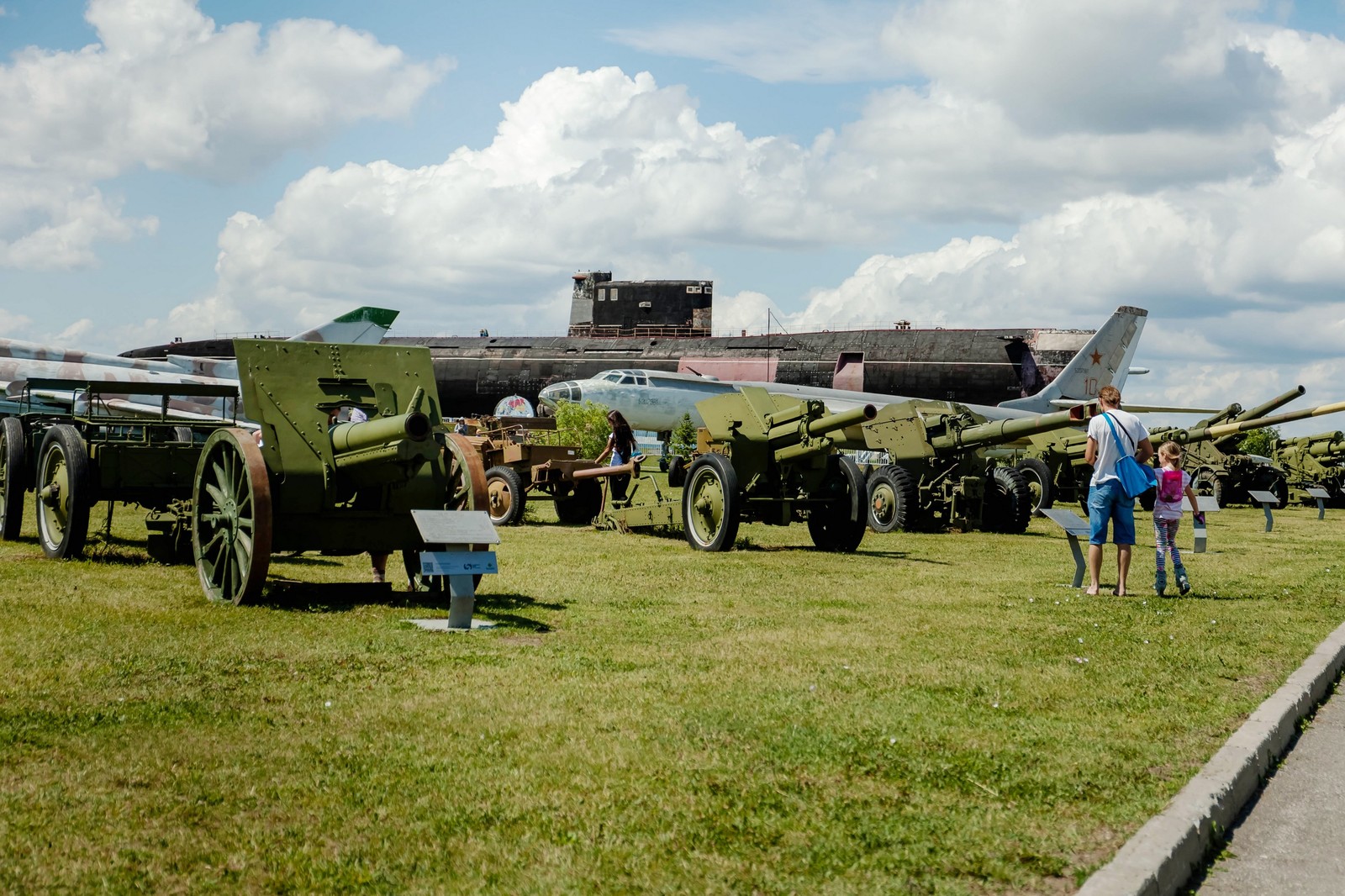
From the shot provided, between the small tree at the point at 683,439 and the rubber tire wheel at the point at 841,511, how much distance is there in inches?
937

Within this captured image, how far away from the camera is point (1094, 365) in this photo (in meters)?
41.5

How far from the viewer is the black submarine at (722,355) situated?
47.0m

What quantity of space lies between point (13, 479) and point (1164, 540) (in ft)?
33.6

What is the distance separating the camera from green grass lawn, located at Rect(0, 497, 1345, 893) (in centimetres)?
380

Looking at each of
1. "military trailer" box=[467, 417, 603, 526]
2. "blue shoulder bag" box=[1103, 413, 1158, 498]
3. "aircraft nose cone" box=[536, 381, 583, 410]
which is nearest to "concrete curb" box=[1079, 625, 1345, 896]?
"blue shoulder bag" box=[1103, 413, 1158, 498]

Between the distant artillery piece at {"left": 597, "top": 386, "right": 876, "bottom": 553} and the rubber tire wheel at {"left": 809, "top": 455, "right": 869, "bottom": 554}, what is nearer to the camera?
the distant artillery piece at {"left": 597, "top": 386, "right": 876, "bottom": 553}

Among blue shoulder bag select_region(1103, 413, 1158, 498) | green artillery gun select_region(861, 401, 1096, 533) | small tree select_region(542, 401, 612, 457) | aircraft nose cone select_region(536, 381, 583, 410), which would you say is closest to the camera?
blue shoulder bag select_region(1103, 413, 1158, 498)

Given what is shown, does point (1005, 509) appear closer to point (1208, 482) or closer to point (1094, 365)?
point (1208, 482)

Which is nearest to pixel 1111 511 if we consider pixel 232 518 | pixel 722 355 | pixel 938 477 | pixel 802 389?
pixel 232 518

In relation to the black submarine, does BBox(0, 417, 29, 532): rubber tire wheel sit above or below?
below

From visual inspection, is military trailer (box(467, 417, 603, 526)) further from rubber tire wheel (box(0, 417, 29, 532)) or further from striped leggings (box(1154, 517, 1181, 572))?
striped leggings (box(1154, 517, 1181, 572))

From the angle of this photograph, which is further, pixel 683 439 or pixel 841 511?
pixel 683 439

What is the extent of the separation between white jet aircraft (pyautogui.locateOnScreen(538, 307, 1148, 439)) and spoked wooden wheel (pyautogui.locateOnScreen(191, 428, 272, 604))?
25.2 meters

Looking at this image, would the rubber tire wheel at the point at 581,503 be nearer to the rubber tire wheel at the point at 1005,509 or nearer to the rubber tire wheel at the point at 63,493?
the rubber tire wheel at the point at 1005,509
